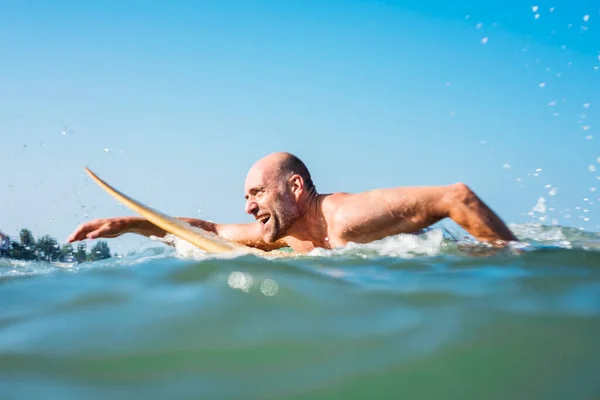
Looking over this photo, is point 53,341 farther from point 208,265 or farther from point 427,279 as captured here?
point 427,279

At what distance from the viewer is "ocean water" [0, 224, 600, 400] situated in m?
2.09

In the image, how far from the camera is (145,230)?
702 centimetres

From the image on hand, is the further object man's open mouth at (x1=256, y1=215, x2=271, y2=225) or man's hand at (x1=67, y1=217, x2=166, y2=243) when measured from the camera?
man's open mouth at (x1=256, y1=215, x2=271, y2=225)

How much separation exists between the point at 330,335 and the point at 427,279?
1.31 metres

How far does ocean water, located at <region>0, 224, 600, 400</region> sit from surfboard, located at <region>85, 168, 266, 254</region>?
1.56 meters

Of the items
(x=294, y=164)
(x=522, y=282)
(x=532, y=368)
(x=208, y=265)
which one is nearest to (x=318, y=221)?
(x=294, y=164)

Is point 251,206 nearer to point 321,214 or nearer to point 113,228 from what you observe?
point 321,214

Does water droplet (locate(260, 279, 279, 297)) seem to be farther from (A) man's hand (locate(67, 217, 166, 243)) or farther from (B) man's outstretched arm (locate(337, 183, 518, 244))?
(A) man's hand (locate(67, 217, 166, 243))

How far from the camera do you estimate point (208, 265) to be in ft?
13.0

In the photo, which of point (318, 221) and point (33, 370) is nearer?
point (33, 370)

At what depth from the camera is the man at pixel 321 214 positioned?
5.20 m

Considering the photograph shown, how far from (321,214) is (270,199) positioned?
2.01ft

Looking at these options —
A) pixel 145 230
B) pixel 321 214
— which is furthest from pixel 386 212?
pixel 145 230

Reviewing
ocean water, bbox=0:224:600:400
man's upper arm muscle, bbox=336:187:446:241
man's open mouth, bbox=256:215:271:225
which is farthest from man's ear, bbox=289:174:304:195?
ocean water, bbox=0:224:600:400
